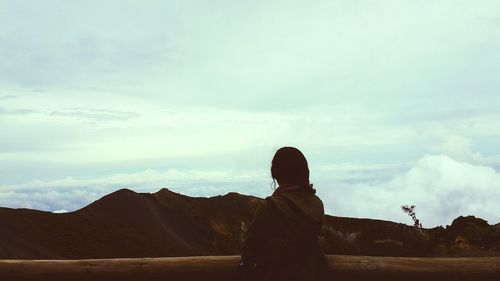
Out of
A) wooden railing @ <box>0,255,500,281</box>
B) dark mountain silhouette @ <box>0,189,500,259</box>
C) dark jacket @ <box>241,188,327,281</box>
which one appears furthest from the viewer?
dark mountain silhouette @ <box>0,189,500,259</box>

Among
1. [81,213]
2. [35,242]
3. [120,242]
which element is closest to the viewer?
[35,242]

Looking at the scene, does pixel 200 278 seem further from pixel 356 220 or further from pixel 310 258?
pixel 356 220

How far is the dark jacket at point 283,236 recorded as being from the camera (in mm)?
3502

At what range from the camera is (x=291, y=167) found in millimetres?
3557

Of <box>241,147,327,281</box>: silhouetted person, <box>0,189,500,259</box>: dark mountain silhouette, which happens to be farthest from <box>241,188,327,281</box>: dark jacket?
<box>0,189,500,259</box>: dark mountain silhouette

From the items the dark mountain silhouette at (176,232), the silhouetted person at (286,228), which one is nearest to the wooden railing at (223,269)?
the silhouetted person at (286,228)

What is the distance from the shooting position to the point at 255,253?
3592 millimetres

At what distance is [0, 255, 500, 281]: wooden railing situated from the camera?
13.7 feet

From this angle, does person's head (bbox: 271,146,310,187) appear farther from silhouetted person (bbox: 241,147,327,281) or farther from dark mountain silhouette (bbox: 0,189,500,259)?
dark mountain silhouette (bbox: 0,189,500,259)

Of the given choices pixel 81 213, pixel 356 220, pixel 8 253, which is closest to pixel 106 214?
pixel 81 213

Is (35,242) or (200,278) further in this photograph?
(35,242)

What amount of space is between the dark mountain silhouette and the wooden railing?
8.11 metres

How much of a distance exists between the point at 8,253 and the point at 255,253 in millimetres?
11249

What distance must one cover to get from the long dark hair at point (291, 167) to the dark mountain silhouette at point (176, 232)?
9.03 m
